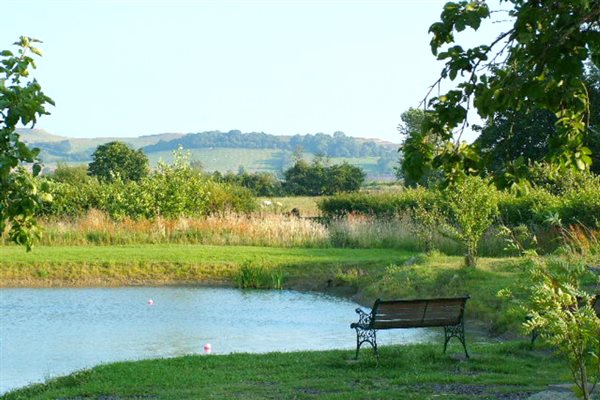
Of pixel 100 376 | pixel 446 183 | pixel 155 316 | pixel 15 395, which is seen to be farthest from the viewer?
pixel 155 316

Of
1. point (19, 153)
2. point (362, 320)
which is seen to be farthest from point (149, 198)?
point (19, 153)

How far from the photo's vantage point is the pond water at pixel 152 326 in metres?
17.0

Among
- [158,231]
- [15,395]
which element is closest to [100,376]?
[15,395]

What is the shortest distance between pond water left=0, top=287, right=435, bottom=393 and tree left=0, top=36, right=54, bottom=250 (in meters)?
6.19

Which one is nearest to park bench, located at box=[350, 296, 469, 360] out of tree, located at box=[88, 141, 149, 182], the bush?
the bush

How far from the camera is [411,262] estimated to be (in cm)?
2625

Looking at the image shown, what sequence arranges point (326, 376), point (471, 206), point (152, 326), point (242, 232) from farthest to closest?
point (242, 232)
point (471, 206)
point (152, 326)
point (326, 376)

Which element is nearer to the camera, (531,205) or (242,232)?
(531,205)


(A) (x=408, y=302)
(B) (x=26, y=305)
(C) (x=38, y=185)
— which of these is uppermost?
(C) (x=38, y=185)

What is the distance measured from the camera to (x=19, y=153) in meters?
7.76

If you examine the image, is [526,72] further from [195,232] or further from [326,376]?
[195,232]

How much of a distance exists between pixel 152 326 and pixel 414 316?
310 inches

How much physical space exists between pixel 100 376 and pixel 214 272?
1592 cm

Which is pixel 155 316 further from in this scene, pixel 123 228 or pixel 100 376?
pixel 123 228
